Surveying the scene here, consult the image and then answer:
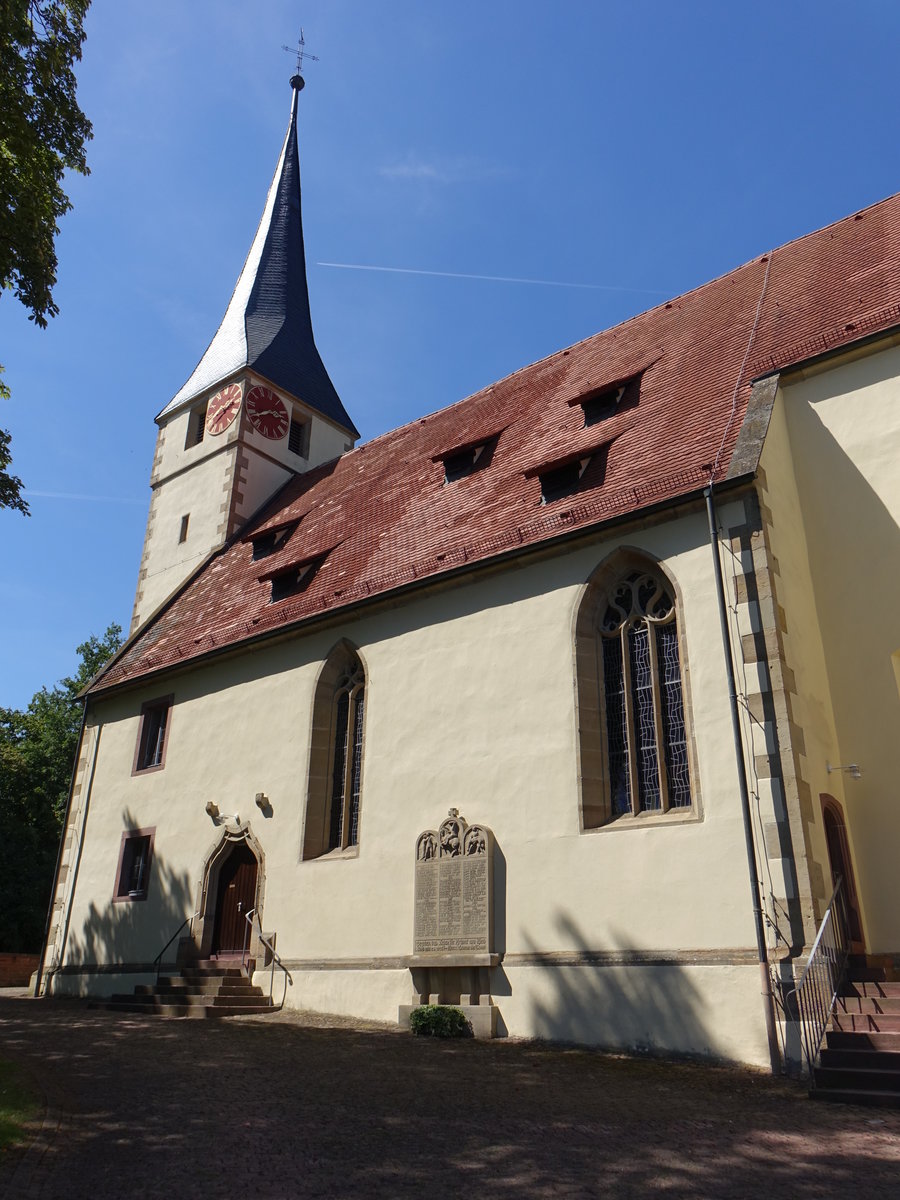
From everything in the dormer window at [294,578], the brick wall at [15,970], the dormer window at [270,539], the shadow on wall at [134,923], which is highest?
the dormer window at [270,539]

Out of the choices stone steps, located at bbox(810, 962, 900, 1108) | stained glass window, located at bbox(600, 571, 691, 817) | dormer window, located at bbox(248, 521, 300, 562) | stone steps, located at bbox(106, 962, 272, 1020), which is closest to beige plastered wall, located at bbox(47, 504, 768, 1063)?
stained glass window, located at bbox(600, 571, 691, 817)

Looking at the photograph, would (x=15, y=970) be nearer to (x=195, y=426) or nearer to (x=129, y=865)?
(x=129, y=865)

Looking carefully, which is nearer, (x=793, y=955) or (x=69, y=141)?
(x=793, y=955)

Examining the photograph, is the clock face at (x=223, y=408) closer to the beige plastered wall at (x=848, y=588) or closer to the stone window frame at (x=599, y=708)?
the stone window frame at (x=599, y=708)

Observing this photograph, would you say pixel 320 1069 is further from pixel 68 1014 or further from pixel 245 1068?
pixel 68 1014

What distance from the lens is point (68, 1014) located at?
1313 centimetres

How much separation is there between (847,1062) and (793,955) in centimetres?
120

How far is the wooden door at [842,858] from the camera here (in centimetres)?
988

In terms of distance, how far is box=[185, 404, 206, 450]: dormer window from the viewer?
943 inches

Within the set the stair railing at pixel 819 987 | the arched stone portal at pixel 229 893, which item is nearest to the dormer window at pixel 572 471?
the stair railing at pixel 819 987

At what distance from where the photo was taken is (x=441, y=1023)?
1091 cm

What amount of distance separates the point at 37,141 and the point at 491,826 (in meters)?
9.24

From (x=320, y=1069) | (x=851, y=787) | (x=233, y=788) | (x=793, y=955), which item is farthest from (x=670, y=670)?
(x=233, y=788)

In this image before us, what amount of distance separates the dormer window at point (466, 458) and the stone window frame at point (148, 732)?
20.9 feet
